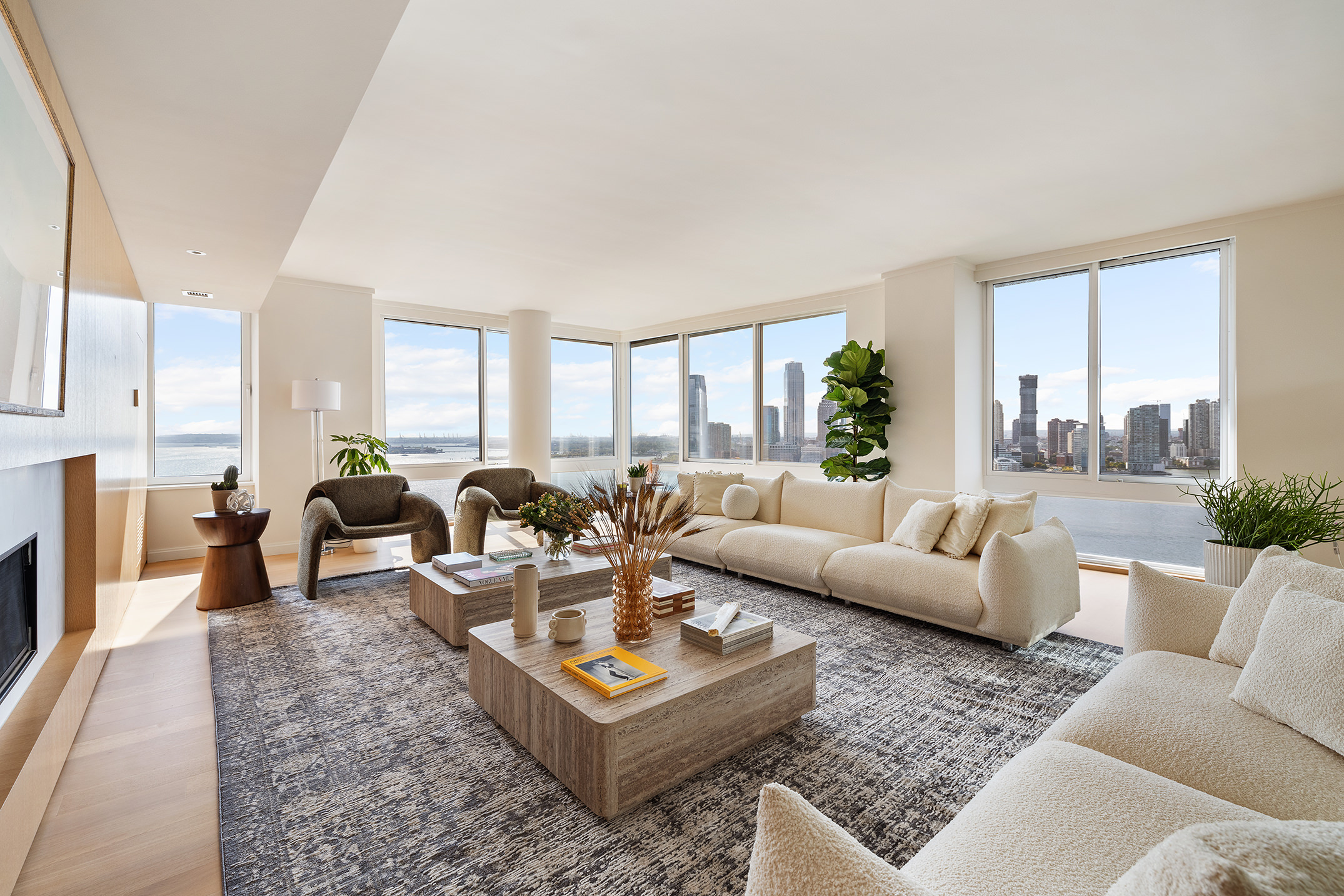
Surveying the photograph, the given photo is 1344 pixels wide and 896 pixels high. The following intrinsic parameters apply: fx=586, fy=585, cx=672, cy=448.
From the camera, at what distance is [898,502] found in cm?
404

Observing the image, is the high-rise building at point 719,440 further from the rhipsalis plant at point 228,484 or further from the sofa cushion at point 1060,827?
the sofa cushion at point 1060,827

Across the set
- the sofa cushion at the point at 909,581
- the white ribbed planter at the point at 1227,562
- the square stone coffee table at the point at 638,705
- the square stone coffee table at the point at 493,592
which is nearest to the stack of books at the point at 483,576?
the square stone coffee table at the point at 493,592

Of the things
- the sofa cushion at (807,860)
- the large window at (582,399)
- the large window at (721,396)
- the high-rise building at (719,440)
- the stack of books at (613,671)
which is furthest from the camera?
the large window at (582,399)

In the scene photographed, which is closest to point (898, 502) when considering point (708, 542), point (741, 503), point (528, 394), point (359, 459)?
point (741, 503)

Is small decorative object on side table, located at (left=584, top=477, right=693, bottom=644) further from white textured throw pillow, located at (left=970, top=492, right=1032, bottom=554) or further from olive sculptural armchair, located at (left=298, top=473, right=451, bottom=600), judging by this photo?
olive sculptural armchair, located at (left=298, top=473, right=451, bottom=600)

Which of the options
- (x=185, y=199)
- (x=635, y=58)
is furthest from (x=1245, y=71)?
(x=185, y=199)

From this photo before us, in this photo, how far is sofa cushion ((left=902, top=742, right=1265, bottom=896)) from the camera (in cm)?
97

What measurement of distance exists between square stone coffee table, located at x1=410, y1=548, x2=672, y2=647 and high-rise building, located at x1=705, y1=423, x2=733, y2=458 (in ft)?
14.1

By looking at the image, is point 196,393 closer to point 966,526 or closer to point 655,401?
point 655,401

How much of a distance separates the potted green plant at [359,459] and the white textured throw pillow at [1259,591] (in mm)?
5854

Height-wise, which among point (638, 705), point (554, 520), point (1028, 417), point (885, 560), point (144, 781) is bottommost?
point (144, 781)

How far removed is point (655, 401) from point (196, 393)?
5.31 metres

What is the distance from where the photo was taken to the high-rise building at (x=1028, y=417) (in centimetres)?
527

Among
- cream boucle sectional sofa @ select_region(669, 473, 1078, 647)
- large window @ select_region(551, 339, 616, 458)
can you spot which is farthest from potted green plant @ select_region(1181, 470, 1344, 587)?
large window @ select_region(551, 339, 616, 458)
